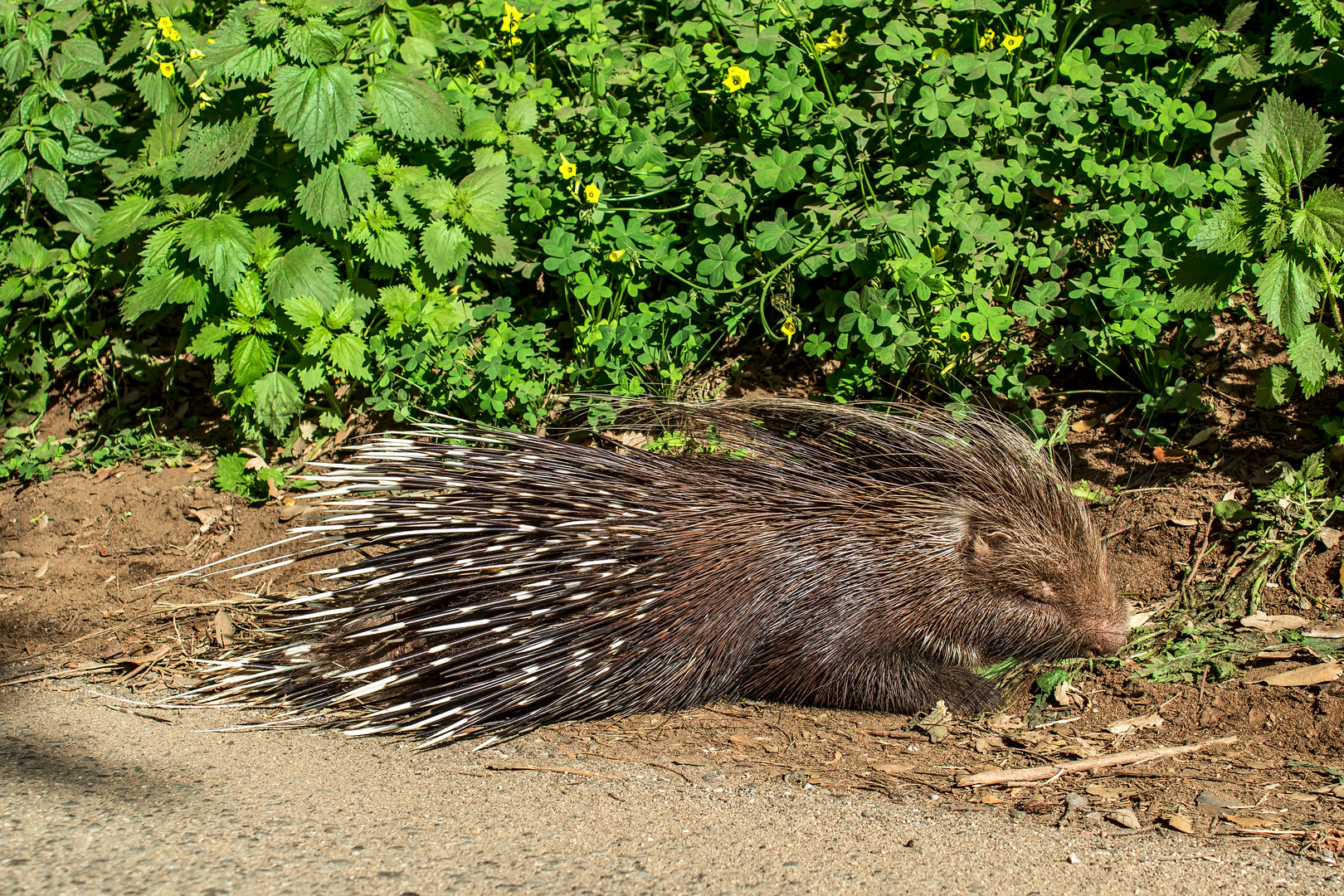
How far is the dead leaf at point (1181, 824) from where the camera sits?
7.10ft

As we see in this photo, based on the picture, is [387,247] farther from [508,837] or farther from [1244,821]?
[1244,821]

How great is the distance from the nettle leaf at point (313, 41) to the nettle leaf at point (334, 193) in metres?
0.41

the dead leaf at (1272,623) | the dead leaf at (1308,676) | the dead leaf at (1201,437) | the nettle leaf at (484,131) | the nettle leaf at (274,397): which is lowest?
the dead leaf at (1308,676)

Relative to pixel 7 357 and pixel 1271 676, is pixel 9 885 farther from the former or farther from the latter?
pixel 7 357

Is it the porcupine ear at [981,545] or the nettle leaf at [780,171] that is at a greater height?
the nettle leaf at [780,171]

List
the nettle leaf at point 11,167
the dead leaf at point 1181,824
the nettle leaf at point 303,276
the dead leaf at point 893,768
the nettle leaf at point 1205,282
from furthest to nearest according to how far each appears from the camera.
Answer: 1. the nettle leaf at point 11,167
2. the nettle leaf at point 303,276
3. the nettle leaf at point 1205,282
4. the dead leaf at point 893,768
5. the dead leaf at point 1181,824

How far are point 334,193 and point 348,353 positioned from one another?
635mm

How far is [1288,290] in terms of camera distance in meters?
3.02

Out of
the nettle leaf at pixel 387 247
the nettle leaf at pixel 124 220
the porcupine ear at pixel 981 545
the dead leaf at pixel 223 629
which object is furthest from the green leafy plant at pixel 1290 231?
the nettle leaf at pixel 124 220

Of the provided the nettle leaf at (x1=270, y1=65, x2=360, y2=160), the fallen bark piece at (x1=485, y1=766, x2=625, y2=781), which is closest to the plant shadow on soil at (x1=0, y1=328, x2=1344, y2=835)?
the fallen bark piece at (x1=485, y1=766, x2=625, y2=781)

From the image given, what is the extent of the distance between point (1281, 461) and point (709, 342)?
2.34m

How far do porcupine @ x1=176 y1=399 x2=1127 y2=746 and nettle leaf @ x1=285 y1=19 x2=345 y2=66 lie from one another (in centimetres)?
148

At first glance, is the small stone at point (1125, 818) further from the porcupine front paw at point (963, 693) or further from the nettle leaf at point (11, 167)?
the nettle leaf at point (11, 167)

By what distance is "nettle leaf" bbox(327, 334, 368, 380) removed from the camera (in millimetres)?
3918
